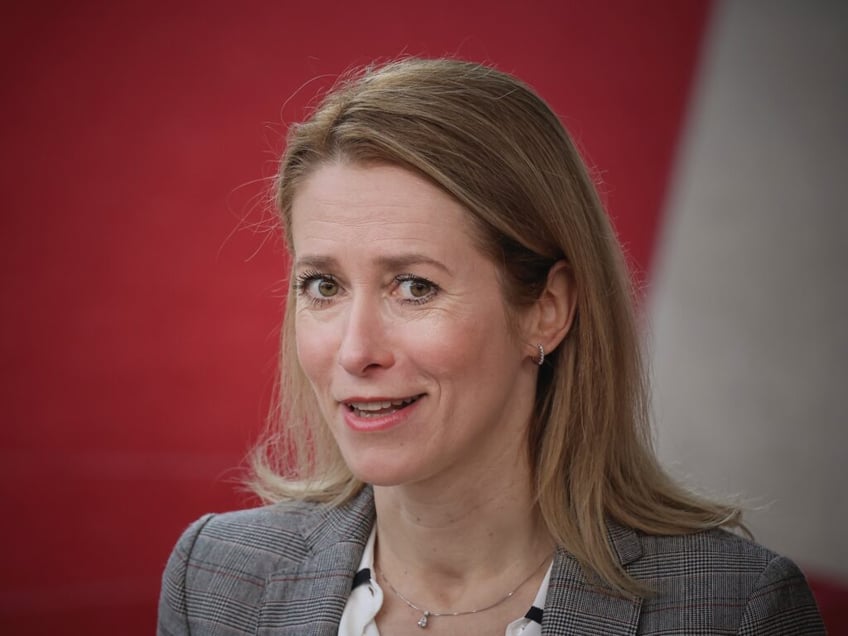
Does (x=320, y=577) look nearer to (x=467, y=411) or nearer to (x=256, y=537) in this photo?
(x=256, y=537)

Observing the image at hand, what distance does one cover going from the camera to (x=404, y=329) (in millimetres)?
1462

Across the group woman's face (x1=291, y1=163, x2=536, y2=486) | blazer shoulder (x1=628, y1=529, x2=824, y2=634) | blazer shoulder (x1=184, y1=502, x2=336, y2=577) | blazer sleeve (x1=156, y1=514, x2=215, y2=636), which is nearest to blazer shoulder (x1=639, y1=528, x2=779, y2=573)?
blazer shoulder (x1=628, y1=529, x2=824, y2=634)

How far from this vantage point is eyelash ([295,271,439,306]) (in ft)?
4.85

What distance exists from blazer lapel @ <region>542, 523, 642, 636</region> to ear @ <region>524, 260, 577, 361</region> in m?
0.37

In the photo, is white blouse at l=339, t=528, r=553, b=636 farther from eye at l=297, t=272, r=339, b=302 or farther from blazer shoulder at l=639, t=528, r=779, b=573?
eye at l=297, t=272, r=339, b=302

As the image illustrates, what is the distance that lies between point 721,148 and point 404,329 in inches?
126

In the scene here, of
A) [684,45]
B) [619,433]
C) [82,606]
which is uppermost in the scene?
[684,45]

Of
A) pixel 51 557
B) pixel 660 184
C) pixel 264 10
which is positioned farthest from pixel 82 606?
pixel 660 184

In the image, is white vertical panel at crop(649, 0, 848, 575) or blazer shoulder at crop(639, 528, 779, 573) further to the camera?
white vertical panel at crop(649, 0, 848, 575)

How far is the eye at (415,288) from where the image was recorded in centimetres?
Result: 148

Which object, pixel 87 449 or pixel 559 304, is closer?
pixel 559 304

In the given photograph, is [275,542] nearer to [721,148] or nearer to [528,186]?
[528,186]

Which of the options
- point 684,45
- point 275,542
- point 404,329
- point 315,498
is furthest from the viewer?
point 684,45

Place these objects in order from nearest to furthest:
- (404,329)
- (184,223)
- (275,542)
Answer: (404,329) → (275,542) → (184,223)
